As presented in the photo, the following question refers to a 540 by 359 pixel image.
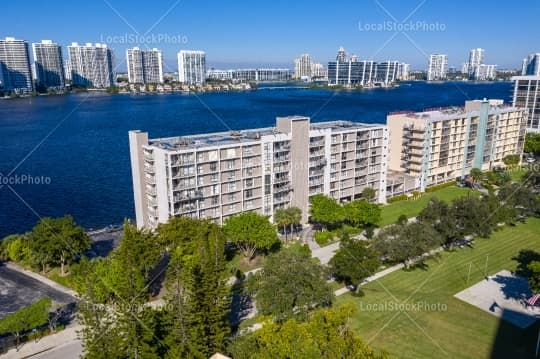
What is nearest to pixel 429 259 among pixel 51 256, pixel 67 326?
pixel 67 326

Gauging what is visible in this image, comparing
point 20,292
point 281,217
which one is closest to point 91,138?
point 281,217

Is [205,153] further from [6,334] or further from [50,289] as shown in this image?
[6,334]

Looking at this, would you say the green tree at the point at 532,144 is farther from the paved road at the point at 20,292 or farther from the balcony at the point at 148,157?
the paved road at the point at 20,292

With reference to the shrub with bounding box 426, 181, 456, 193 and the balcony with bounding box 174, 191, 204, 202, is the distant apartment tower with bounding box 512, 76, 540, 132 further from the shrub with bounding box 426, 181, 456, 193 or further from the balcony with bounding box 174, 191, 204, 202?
A: the balcony with bounding box 174, 191, 204, 202

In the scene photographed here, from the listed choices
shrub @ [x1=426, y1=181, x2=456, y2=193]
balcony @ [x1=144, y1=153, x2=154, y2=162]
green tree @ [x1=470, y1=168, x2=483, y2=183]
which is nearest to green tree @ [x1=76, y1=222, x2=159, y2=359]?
balcony @ [x1=144, y1=153, x2=154, y2=162]

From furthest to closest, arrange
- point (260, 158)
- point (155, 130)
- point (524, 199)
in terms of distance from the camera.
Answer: point (155, 130), point (524, 199), point (260, 158)

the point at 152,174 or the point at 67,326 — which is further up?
the point at 152,174

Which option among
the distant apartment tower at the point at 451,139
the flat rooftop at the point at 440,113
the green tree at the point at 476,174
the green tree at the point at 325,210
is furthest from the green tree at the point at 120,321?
the green tree at the point at 476,174
